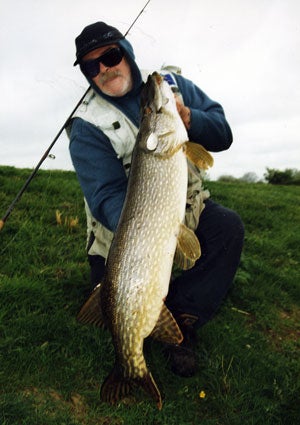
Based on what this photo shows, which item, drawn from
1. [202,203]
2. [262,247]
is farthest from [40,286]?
[262,247]

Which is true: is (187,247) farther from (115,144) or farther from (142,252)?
(115,144)

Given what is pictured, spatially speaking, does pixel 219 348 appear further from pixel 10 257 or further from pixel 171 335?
pixel 10 257

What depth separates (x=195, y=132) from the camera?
305cm

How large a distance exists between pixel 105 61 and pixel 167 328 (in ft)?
7.32

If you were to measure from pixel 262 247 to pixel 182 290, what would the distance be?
8.15ft

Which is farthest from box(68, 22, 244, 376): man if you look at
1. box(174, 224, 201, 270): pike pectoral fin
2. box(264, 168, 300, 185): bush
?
box(264, 168, 300, 185): bush

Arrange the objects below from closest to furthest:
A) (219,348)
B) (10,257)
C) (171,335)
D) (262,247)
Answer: (171,335)
(219,348)
(10,257)
(262,247)

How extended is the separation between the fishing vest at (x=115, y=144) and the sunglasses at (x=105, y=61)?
0.72ft

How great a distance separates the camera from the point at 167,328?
2504mm

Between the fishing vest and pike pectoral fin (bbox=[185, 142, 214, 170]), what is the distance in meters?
0.60

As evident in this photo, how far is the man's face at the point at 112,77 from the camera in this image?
3.38m

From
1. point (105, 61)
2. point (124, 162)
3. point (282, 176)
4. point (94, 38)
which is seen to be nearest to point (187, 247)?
point (124, 162)

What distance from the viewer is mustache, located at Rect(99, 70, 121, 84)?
133 inches

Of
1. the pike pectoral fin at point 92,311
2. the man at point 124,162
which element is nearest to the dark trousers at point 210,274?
the man at point 124,162
